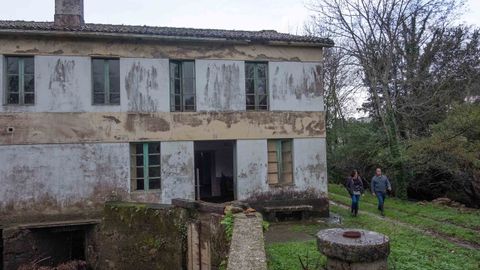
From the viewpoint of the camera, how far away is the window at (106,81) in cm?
1339

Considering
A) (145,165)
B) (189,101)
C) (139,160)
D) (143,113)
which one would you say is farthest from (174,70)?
(145,165)

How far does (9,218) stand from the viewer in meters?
12.3

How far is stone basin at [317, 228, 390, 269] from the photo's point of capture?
5.02 m

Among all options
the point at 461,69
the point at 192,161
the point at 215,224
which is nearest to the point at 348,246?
the point at 215,224

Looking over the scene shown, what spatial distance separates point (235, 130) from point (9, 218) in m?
7.70

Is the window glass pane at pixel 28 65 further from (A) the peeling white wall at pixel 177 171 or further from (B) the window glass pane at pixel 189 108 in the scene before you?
(B) the window glass pane at pixel 189 108

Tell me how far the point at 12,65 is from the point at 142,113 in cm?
428

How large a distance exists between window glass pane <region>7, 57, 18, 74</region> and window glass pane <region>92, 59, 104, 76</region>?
2313 mm

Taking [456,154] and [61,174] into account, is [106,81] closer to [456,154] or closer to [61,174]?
[61,174]

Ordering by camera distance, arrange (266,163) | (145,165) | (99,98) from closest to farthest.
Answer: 1. (99,98)
2. (145,165)
3. (266,163)

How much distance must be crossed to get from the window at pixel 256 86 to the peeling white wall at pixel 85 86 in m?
2.94

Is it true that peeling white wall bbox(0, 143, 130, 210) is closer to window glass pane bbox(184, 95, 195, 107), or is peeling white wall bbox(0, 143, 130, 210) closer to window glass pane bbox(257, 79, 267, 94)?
window glass pane bbox(184, 95, 195, 107)

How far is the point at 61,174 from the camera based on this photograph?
1284 centimetres

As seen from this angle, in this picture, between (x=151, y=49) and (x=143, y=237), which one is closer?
(x=143, y=237)
